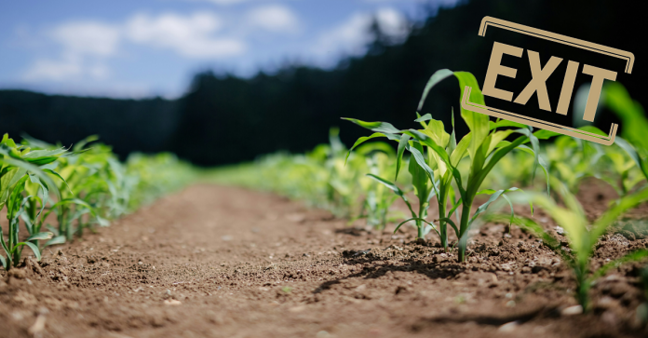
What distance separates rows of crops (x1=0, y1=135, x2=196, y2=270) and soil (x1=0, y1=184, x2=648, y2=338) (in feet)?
0.40

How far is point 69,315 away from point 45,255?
34.7 inches

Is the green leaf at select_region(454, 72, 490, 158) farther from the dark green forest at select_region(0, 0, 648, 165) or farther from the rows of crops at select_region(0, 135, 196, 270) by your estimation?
the dark green forest at select_region(0, 0, 648, 165)

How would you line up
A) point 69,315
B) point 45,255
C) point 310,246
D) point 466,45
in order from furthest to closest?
point 466,45 → point 310,246 → point 45,255 → point 69,315

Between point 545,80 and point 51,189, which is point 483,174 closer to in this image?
point 545,80

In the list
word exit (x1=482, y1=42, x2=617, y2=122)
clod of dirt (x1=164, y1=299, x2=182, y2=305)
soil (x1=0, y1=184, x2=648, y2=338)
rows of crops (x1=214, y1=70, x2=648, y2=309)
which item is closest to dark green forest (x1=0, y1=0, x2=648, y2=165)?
rows of crops (x1=214, y1=70, x2=648, y2=309)

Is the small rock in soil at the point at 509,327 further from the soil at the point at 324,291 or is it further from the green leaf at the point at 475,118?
A: the green leaf at the point at 475,118

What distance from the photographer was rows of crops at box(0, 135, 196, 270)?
3.93ft

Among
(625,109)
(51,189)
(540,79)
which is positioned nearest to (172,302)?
(51,189)

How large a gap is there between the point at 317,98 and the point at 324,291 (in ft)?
87.4

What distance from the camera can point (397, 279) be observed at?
1.16 meters

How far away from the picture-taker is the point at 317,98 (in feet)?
88.7

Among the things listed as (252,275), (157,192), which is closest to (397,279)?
(252,275)

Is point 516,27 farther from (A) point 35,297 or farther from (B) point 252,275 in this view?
(A) point 35,297

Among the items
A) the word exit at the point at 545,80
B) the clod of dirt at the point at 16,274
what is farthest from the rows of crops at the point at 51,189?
the word exit at the point at 545,80
